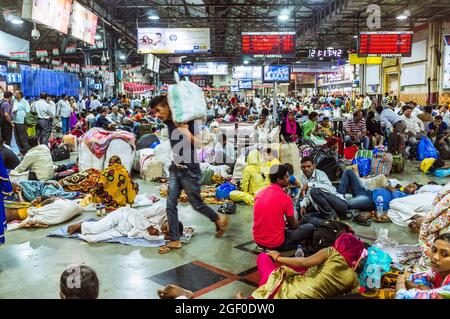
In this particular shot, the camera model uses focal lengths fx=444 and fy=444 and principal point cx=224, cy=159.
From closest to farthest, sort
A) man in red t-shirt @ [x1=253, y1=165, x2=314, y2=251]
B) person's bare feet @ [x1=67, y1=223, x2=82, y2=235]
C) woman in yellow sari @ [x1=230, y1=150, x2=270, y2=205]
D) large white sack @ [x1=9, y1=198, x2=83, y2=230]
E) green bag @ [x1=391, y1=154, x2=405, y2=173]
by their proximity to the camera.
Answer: man in red t-shirt @ [x1=253, y1=165, x2=314, y2=251] → person's bare feet @ [x1=67, y1=223, x2=82, y2=235] → large white sack @ [x1=9, y1=198, x2=83, y2=230] → woman in yellow sari @ [x1=230, y1=150, x2=270, y2=205] → green bag @ [x1=391, y1=154, x2=405, y2=173]

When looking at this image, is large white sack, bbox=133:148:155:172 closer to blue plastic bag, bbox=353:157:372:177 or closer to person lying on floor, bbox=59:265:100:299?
blue plastic bag, bbox=353:157:372:177

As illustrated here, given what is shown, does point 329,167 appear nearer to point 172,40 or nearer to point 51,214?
point 51,214

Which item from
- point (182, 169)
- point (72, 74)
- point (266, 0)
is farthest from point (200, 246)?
point (72, 74)

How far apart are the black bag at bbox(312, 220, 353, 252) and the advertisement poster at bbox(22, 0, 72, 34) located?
7.34 m

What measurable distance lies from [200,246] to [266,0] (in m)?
16.6

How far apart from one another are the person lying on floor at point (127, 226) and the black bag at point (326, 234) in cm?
168

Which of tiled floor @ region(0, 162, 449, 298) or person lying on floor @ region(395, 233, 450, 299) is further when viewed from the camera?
tiled floor @ region(0, 162, 449, 298)

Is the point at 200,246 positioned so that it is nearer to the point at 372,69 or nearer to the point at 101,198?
the point at 101,198

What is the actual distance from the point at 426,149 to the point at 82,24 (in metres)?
9.41

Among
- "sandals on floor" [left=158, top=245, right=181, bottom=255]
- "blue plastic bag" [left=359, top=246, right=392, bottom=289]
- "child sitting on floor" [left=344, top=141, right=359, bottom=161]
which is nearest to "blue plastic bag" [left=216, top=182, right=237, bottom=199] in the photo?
"sandals on floor" [left=158, top=245, right=181, bottom=255]

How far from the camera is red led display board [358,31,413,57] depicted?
596 inches

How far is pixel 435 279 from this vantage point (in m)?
3.05


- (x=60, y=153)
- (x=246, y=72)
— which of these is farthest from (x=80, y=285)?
(x=246, y=72)

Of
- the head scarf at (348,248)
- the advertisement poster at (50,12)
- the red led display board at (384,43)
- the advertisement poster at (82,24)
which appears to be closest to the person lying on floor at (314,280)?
the head scarf at (348,248)
